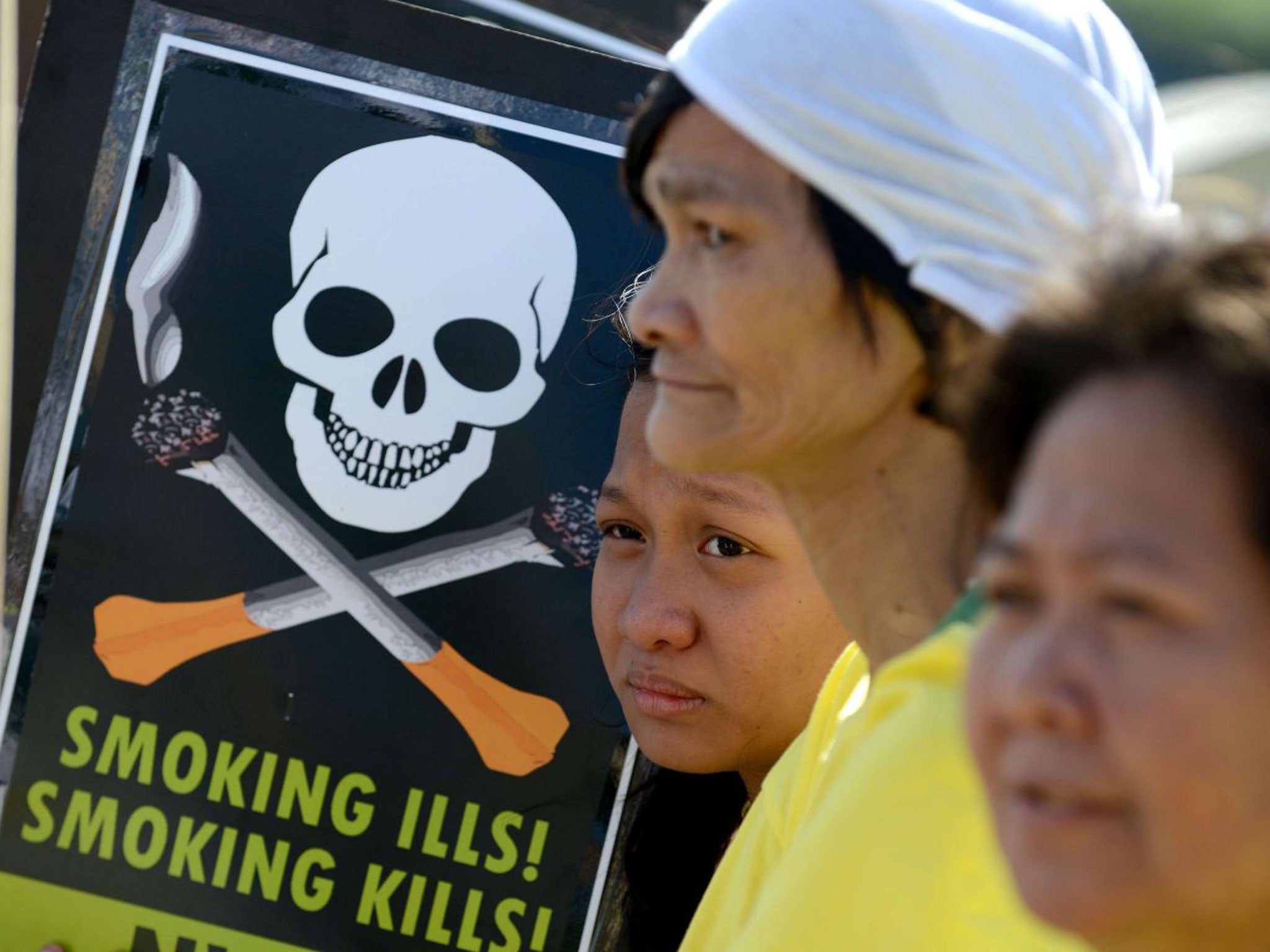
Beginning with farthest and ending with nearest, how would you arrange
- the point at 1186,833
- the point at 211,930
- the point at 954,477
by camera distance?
the point at 211,930
the point at 954,477
the point at 1186,833

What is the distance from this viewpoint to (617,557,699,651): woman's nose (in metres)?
1.90

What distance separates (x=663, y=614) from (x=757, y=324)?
653 millimetres

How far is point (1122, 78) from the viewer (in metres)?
1.33

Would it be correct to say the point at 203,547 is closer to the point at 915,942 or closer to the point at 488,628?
the point at 488,628

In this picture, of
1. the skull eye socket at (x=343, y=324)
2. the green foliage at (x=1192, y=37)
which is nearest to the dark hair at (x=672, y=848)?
the skull eye socket at (x=343, y=324)

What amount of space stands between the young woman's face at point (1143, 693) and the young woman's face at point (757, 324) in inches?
19.3

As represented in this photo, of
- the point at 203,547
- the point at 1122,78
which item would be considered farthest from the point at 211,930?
the point at 1122,78

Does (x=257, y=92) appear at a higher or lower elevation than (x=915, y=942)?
higher

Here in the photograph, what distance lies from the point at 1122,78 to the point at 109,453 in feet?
4.70

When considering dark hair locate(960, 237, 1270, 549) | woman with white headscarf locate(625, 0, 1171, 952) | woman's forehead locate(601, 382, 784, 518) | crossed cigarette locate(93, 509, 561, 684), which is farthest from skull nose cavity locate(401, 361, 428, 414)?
dark hair locate(960, 237, 1270, 549)

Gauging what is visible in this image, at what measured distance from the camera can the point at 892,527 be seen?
Result: 4.38 feet

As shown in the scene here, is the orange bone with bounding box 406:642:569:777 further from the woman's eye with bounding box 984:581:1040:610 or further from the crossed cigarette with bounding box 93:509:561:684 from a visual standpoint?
the woman's eye with bounding box 984:581:1040:610

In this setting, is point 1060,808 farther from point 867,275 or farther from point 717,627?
point 717,627

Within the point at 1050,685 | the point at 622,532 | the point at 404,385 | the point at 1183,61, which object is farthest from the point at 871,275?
the point at 1183,61
